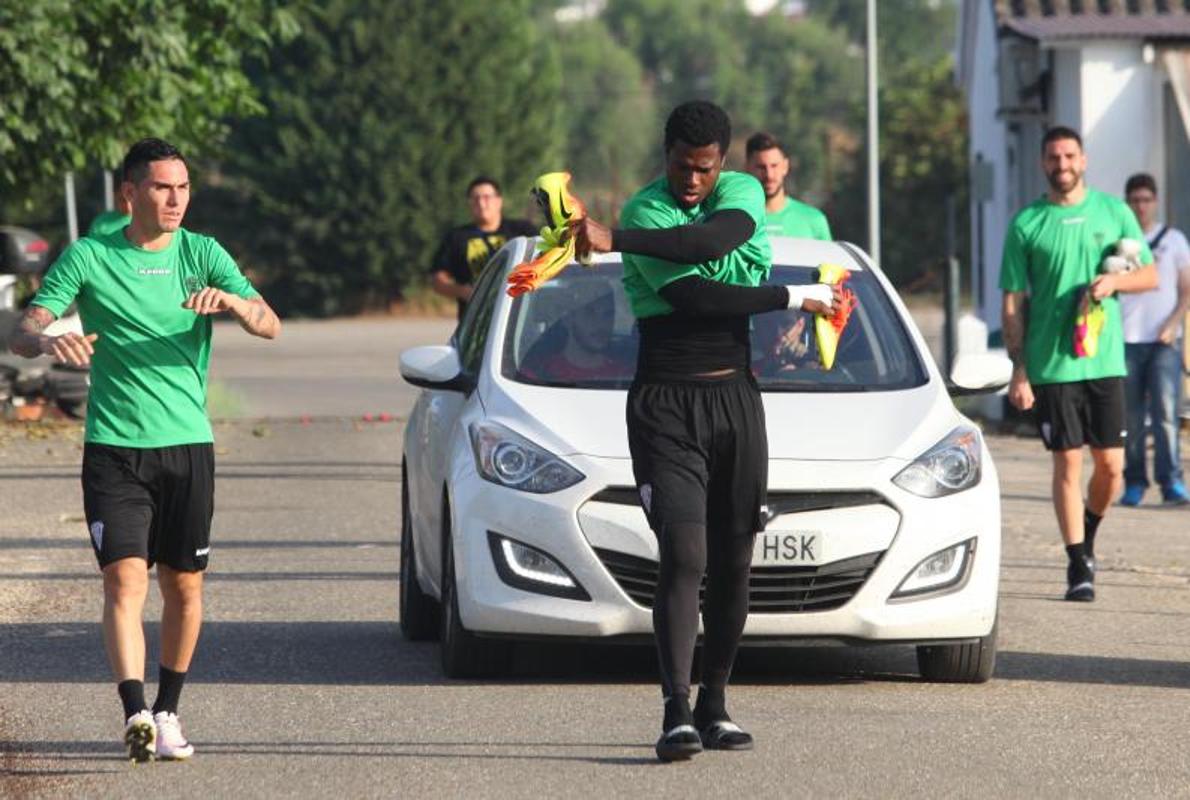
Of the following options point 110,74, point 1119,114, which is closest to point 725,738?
point 110,74

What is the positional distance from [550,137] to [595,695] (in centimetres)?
5078

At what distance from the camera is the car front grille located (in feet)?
28.1

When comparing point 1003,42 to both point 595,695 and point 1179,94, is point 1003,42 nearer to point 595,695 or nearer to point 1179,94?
point 1179,94

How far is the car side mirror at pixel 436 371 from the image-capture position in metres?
9.57

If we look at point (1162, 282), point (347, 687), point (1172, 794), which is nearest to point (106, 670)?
point (347, 687)

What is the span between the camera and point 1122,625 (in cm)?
1048

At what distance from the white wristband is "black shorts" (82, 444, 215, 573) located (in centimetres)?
167

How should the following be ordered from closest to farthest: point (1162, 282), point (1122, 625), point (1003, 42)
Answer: point (1122, 625) → point (1162, 282) → point (1003, 42)

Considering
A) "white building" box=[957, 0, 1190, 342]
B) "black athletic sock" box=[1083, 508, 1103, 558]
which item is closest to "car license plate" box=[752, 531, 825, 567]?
"black athletic sock" box=[1083, 508, 1103, 558]

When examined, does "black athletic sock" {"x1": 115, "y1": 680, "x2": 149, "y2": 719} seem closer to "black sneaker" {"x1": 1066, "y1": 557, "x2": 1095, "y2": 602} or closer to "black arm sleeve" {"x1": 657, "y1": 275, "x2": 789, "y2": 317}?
"black arm sleeve" {"x1": 657, "y1": 275, "x2": 789, "y2": 317}

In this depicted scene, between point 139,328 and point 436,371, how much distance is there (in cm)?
220

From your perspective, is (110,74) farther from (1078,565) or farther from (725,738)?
(725,738)

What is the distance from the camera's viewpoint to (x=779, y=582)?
8570 millimetres

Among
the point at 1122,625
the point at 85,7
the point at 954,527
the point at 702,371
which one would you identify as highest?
the point at 85,7
